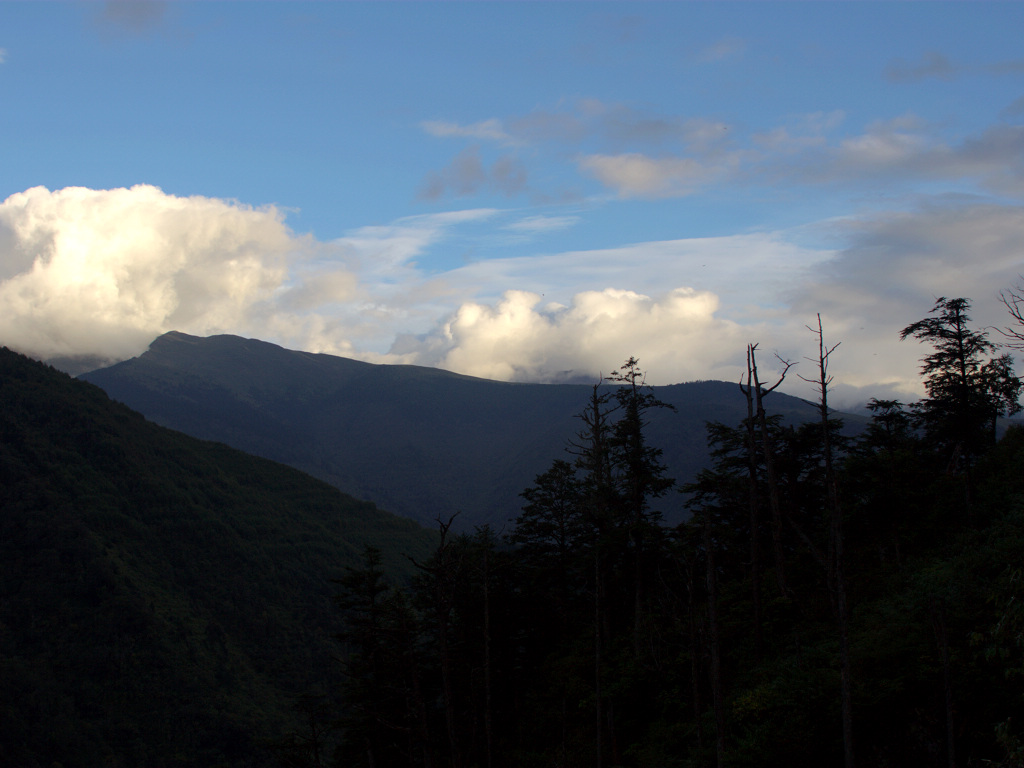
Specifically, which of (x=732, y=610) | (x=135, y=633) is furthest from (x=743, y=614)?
(x=135, y=633)

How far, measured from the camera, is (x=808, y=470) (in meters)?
35.7

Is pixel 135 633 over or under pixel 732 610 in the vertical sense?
under

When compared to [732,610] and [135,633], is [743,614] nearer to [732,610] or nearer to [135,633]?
[732,610]

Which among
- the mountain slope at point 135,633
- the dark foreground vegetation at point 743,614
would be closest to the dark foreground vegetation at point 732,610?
the dark foreground vegetation at point 743,614

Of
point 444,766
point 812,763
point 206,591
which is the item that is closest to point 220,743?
point 206,591

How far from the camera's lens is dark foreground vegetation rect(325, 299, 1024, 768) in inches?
674

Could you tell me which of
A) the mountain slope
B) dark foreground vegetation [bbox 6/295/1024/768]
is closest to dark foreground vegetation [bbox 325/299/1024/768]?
dark foreground vegetation [bbox 6/295/1024/768]

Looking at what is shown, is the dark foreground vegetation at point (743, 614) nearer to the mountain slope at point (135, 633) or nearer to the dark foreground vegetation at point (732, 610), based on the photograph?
the dark foreground vegetation at point (732, 610)

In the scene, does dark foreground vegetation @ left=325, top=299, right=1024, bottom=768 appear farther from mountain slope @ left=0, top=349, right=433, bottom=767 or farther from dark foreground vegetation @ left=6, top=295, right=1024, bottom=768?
mountain slope @ left=0, top=349, right=433, bottom=767

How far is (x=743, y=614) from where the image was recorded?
87.4 feet

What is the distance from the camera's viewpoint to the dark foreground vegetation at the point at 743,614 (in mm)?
17109

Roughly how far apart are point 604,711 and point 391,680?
10.5 metres

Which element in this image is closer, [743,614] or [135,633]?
[743,614]

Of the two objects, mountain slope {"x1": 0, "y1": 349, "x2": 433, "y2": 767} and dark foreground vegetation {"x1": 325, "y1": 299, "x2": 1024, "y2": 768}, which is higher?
dark foreground vegetation {"x1": 325, "y1": 299, "x2": 1024, "y2": 768}
